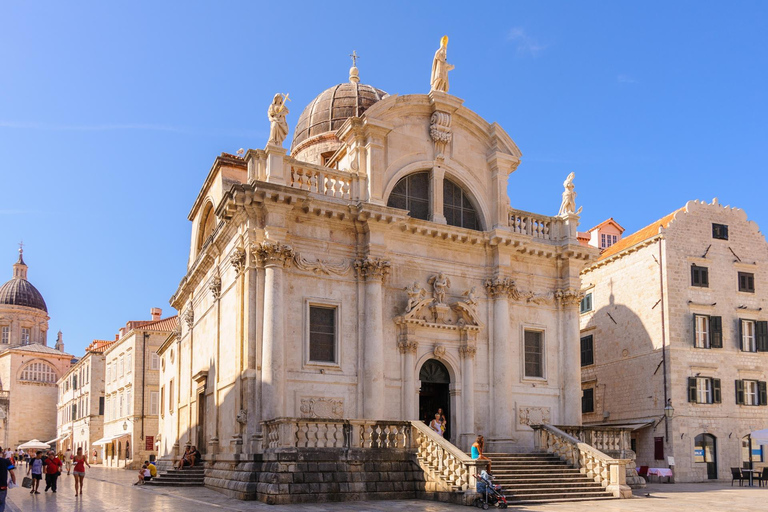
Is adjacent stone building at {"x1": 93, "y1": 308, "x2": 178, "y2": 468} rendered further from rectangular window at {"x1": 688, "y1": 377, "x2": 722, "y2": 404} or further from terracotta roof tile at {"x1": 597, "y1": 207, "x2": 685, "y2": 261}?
rectangular window at {"x1": 688, "y1": 377, "x2": 722, "y2": 404}

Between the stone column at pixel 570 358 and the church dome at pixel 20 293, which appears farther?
the church dome at pixel 20 293

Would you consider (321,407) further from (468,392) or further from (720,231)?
(720,231)

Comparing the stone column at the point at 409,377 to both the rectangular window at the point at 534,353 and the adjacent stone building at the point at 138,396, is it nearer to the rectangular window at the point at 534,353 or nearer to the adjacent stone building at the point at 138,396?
the rectangular window at the point at 534,353

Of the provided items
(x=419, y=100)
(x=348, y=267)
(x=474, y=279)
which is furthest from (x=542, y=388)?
(x=419, y=100)

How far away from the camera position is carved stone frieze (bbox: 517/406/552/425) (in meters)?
25.4

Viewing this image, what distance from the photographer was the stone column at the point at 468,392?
24328 millimetres

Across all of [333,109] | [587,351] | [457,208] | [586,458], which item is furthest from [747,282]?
[333,109]

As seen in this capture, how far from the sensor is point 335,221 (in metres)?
23.5

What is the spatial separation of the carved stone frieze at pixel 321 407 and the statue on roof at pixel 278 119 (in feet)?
25.0

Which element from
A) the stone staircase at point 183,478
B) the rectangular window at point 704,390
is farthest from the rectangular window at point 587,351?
the stone staircase at point 183,478

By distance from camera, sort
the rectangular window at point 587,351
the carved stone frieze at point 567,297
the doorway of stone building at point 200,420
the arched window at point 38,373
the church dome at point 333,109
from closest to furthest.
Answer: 1. the doorway of stone building at point 200,420
2. the carved stone frieze at point 567,297
3. the church dome at point 333,109
4. the rectangular window at point 587,351
5. the arched window at point 38,373

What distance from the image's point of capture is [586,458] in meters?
22.2

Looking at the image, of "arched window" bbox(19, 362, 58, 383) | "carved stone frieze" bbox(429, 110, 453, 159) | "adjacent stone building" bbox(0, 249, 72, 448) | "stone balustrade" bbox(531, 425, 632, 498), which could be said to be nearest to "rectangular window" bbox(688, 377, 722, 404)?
"stone balustrade" bbox(531, 425, 632, 498)

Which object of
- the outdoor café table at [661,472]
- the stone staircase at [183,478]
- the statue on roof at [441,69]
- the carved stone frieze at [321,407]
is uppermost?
the statue on roof at [441,69]
